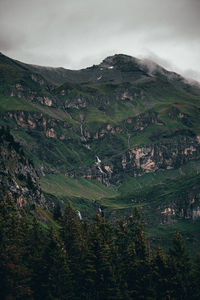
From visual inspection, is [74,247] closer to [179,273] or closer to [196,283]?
[179,273]

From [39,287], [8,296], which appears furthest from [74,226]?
[8,296]

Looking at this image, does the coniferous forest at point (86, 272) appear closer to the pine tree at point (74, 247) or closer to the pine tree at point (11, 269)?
the pine tree at point (11, 269)

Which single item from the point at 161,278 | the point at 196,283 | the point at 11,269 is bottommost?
the point at 196,283

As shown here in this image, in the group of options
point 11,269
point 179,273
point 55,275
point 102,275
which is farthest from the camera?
point 179,273

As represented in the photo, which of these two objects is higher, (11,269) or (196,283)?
(11,269)

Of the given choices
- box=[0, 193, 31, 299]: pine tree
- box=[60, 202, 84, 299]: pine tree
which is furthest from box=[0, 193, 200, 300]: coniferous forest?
box=[60, 202, 84, 299]: pine tree

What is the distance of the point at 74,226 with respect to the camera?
119188 mm

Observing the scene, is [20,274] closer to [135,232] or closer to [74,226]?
[74,226]

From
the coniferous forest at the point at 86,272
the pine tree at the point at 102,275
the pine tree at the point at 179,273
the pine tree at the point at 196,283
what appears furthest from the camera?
the pine tree at the point at 196,283

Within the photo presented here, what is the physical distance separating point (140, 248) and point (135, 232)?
27743 mm

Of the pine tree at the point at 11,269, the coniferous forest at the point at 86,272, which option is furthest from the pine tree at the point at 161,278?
the pine tree at the point at 11,269

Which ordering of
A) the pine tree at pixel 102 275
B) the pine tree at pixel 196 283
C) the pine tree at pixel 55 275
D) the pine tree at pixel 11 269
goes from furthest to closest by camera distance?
the pine tree at pixel 196 283 → the pine tree at pixel 102 275 → the pine tree at pixel 55 275 → the pine tree at pixel 11 269

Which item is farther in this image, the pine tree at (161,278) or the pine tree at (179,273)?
the pine tree at (179,273)

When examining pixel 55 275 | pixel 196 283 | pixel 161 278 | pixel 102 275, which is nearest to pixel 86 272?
pixel 102 275
